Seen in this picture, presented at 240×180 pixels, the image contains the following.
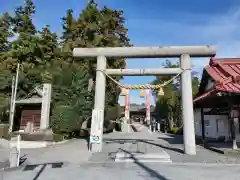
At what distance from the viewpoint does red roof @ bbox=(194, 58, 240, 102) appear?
1115 cm

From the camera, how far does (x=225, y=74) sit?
1322 centimetres

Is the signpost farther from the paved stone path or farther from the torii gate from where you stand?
the paved stone path

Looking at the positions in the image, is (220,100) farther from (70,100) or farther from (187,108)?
(70,100)

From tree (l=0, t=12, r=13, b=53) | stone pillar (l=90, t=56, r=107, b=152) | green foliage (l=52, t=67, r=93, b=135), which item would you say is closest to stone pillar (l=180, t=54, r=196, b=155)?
stone pillar (l=90, t=56, r=107, b=152)

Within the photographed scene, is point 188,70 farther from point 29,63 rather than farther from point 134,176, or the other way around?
point 29,63

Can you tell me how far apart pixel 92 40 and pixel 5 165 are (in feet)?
63.9

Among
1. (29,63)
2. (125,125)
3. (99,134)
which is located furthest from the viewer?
(125,125)

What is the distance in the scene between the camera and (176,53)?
1248cm

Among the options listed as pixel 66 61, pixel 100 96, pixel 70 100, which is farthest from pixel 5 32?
pixel 100 96

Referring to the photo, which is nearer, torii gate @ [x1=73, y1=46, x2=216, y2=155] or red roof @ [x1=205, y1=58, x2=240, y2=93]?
red roof @ [x1=205, y1=58, x2=240, y2=93]

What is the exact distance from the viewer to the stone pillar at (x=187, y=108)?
11.4 metres

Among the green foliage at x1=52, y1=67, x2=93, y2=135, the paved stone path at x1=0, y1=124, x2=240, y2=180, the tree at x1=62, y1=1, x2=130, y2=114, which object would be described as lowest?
the paved stone path at x1=0, y1=124, x2=240, y2=180

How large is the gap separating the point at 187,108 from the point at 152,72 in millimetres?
2682

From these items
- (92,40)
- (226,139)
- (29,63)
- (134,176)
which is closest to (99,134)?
(134,176)
